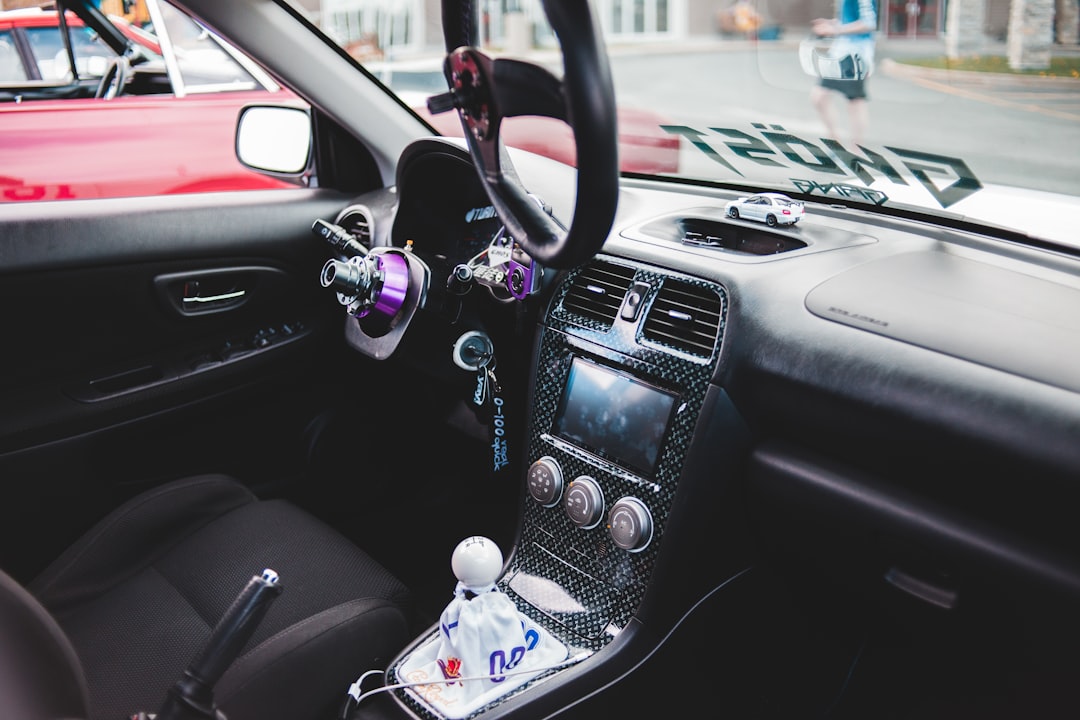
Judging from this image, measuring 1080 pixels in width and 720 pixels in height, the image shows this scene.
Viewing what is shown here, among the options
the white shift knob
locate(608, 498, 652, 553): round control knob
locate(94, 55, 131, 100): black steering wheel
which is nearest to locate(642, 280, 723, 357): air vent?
locate(608, 498, 652, 553): round control knob

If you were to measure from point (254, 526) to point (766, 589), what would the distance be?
0.98 metres

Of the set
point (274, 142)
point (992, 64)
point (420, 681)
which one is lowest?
point (420, 681)

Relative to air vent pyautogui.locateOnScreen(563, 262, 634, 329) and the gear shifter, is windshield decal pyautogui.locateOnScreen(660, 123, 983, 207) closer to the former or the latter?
air vent pyautogui.locateOnScreen(563, 262, 634, 329)

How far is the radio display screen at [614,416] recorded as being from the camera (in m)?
1.48

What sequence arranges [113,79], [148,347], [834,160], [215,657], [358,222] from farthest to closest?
1. [113,79]
2. [358,222]
3. [148,347]
4. [834,160]
5. [215,657]

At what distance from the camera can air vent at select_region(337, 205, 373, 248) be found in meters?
2.05

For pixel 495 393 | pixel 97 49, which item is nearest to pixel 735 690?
pixel 495 393

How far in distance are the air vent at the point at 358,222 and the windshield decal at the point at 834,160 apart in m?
0.74

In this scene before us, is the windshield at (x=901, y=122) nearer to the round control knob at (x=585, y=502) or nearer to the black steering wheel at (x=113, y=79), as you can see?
the round control knob at (x=585, y=502)

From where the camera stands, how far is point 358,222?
6.98 feet

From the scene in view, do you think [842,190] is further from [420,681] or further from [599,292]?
[420,681]

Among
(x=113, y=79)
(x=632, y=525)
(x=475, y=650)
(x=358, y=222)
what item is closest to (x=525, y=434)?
(x=632, y=525)

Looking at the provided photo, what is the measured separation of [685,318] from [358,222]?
3.25ft

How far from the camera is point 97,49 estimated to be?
112 inches
